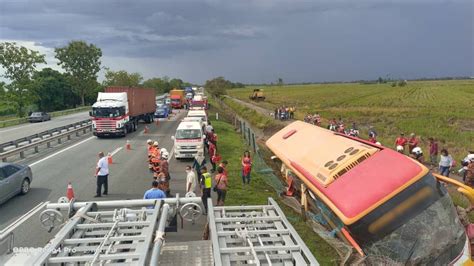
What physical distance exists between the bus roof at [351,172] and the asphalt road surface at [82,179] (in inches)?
155

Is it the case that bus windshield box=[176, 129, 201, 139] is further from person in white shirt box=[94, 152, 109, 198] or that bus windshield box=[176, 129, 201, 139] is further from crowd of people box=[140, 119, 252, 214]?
person in white shirt box=[94, 152, 109, 198]

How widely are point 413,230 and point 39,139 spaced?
25615 mm

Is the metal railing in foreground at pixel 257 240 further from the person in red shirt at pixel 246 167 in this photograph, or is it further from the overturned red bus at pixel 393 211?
the person in red shirt at pixel 246 167

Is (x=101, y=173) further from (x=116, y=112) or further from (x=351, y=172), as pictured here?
(x=116, y=112)

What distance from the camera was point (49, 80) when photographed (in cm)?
8075

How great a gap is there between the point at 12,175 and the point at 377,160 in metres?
13.2

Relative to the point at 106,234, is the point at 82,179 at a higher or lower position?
lower

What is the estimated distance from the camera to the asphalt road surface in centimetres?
1257

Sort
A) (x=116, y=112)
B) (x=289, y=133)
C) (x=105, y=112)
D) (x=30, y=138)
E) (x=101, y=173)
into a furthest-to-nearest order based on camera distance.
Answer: (x=116, y=112) → (x=105, y=112) → (x=30, y=138) → (x=289, y=133) → (x=101, y=173)

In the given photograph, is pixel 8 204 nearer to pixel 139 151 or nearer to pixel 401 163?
pixel 139 151

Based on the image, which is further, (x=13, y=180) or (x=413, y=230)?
(x=13, y=180)

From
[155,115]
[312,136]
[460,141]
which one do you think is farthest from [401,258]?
[155,115]

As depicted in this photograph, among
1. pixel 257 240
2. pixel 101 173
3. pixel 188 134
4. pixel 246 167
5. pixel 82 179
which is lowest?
pixel 82 179

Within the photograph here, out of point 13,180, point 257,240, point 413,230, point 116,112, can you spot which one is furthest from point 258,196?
point 116,112
